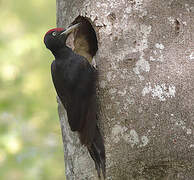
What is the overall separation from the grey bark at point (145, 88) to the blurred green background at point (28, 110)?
2482 millimetres

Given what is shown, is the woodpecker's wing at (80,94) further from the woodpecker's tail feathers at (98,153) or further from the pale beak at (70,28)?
the pale beak at (70,28)

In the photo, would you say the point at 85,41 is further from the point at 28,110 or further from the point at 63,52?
the point at 28,110

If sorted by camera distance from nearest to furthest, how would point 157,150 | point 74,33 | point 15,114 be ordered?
point 157,150
point 74,33
point 15,114

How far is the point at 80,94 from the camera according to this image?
402 cm

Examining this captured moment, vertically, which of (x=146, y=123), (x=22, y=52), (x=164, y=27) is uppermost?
(x=22, y=52)

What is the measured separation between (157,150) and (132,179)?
343 millimetres

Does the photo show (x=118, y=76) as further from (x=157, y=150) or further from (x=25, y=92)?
(x=25, y=92)

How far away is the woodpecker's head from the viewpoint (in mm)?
4281

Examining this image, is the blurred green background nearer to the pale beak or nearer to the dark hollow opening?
the dark hollow opening

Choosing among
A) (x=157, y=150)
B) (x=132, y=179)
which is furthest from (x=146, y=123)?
(x=132, y=179)

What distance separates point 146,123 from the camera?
3521mm

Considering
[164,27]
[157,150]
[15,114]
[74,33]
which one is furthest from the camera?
[15,114]

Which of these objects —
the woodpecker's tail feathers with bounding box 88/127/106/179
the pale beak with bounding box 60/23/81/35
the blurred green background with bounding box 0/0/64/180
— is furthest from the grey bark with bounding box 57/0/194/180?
the blurred green background with bounding box 0/0/64/180

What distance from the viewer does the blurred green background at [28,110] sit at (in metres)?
6.34
